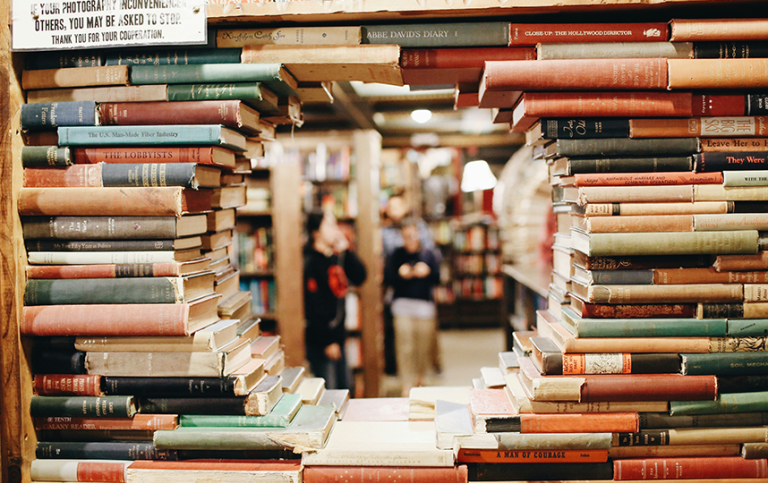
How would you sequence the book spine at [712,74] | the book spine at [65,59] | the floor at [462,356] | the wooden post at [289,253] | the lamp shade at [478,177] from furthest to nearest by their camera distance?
the lamp shade at [478,177]
the floor at [462,356]
the wooden post at [289,253]
the book spine at [65,59]
the book spine at [712,74]

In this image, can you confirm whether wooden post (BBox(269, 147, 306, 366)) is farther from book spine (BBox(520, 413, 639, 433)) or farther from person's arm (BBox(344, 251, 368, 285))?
book spine (BBox(520, 413, 639, 433))

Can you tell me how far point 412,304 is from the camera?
455 centimetres

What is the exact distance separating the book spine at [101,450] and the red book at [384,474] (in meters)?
0.44

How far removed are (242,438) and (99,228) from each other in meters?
0.67

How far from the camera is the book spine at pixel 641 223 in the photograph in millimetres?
1092

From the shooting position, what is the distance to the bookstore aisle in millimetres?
1099

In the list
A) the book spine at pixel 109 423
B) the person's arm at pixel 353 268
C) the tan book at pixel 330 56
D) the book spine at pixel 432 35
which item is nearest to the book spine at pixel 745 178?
the book spine at pixel 432 35

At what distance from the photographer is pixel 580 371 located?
1.11 meters

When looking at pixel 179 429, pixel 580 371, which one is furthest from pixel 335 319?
pixel 580 371

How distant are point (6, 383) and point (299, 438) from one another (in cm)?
82

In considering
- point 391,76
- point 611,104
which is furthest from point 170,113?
point 611,104

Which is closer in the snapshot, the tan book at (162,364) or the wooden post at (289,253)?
the tan book at (162,364)

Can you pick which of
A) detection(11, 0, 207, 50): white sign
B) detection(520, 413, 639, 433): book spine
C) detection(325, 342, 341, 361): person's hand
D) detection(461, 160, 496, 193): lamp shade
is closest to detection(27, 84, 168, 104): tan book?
detection(11, 0, 207, 50): white sign

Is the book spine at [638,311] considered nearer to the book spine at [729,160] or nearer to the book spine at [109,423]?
the book spine at [729,160]
